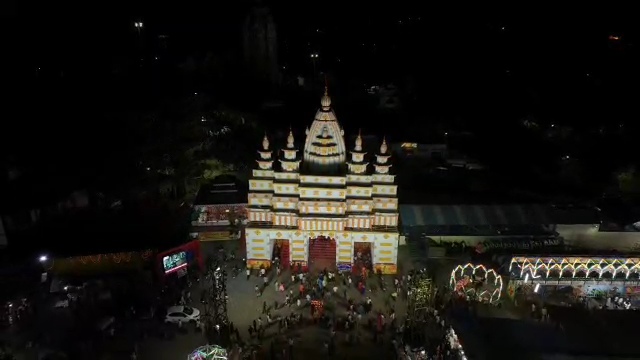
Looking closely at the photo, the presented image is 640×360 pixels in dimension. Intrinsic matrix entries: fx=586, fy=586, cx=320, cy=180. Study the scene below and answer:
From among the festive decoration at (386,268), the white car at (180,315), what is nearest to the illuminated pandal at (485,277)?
the festive decoration at (386,268)

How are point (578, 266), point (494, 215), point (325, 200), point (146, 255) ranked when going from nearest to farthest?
point (578, 266) → point (146, 255) → point (325, 200) → point (494, 215)

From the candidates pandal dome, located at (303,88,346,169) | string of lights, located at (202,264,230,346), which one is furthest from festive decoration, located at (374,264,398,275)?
string of lights, located at (202,264,230,346)

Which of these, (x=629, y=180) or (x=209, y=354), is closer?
(x=209, y=354)

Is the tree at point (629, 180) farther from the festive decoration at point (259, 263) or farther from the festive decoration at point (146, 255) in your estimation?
the festive decoration at point (146, 255)

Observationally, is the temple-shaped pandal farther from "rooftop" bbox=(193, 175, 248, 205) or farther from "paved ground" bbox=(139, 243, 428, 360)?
"rooftop" bbox=(193, 175, 248, 205)

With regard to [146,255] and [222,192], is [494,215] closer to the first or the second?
Result: [222,192]

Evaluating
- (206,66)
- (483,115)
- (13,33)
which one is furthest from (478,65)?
(13,33)

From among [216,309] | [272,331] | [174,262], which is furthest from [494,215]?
[174,262]
